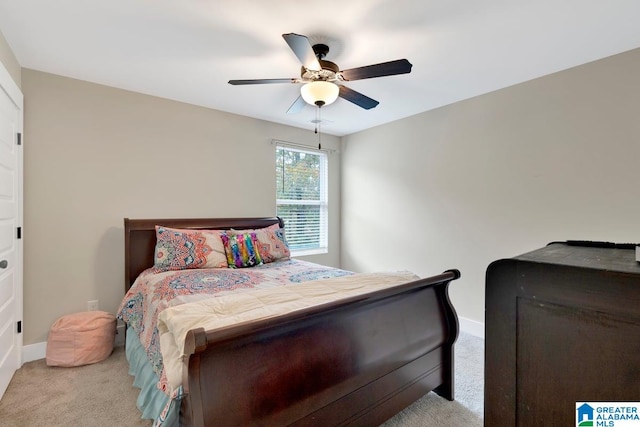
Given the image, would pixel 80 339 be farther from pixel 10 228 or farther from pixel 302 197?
pixel 302 197

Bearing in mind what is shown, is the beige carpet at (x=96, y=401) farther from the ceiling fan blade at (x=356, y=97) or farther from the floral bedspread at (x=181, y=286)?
the ceiling fan blade at (x=356, y=97)

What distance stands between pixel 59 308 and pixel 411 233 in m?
3.53

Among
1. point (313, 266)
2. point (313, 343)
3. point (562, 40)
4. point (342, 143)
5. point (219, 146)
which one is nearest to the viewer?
point (313, 343)

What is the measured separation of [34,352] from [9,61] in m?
2.26

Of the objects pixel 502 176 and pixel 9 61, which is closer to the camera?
pixel 9 61

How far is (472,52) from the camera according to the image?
2.17m

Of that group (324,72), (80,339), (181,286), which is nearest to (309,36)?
(324,72)

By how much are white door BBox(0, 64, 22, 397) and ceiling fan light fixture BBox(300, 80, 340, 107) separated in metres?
1.92

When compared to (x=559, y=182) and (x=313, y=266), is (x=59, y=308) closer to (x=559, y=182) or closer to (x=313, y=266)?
(x=313, y=266)

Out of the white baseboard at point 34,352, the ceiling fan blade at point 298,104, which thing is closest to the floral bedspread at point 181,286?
the white baseboard at point 34,352

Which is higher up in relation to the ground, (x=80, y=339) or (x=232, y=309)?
(x=232, y=309)

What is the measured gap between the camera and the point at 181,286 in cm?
203

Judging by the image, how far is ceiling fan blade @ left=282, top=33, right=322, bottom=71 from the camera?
61.2 inches

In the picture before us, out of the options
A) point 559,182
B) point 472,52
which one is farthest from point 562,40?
point 559,182
